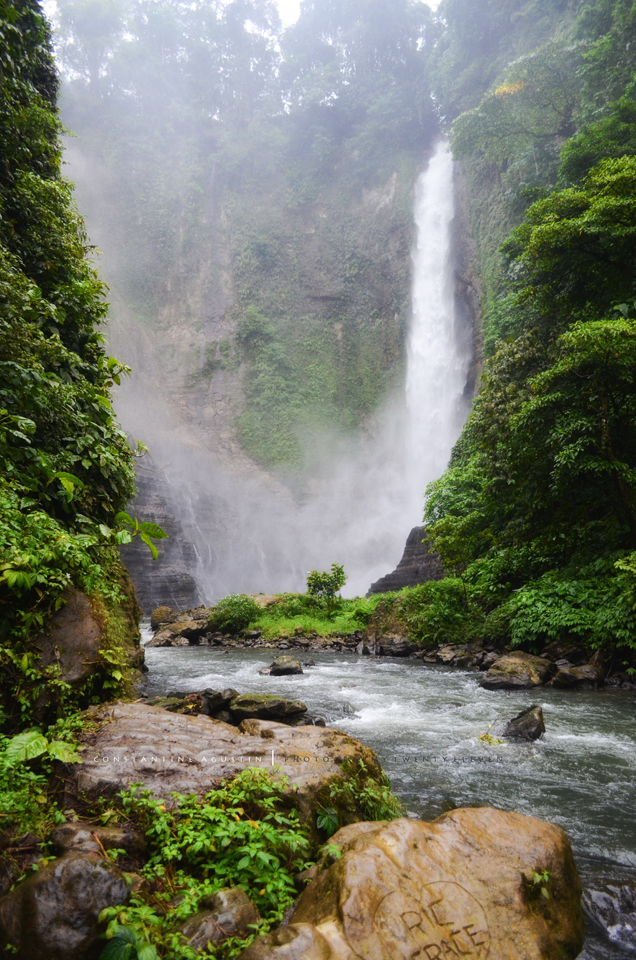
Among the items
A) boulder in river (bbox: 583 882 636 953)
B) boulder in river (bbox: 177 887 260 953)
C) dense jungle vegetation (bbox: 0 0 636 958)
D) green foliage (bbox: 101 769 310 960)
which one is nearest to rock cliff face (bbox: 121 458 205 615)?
dense jungle vegetation (bbox: 0 0 636 958)

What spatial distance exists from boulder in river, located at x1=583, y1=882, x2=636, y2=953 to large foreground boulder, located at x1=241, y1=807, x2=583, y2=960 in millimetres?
283

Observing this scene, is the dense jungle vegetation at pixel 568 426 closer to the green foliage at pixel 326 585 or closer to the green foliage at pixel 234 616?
the green foliage at pixel 326 585

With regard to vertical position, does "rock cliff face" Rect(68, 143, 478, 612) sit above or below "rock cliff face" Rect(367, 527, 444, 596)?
above

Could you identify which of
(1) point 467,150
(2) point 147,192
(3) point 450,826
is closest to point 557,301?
(3) point 450,826

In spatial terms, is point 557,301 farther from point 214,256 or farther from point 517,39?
point 214,256

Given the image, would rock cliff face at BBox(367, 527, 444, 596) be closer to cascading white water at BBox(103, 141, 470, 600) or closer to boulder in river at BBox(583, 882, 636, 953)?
cascading white water at BBox(103, 141, 470, 600)

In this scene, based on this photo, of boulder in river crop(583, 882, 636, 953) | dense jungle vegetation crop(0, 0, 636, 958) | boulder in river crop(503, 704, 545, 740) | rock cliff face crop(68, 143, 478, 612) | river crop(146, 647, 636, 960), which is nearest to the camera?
boulder in river crop(583, 882, 636, 953)

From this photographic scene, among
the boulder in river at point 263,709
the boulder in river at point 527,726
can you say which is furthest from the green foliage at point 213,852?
the boulder in river at point 527,726

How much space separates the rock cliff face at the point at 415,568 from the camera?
72.3 ft

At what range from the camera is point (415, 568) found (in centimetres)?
2319

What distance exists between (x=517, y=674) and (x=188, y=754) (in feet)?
25.3

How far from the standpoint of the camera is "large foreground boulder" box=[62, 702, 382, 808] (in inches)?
117

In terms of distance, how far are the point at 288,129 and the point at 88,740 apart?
228ft

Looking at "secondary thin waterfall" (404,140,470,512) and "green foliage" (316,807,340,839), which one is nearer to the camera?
"green foliage" (316,807,340,839)
